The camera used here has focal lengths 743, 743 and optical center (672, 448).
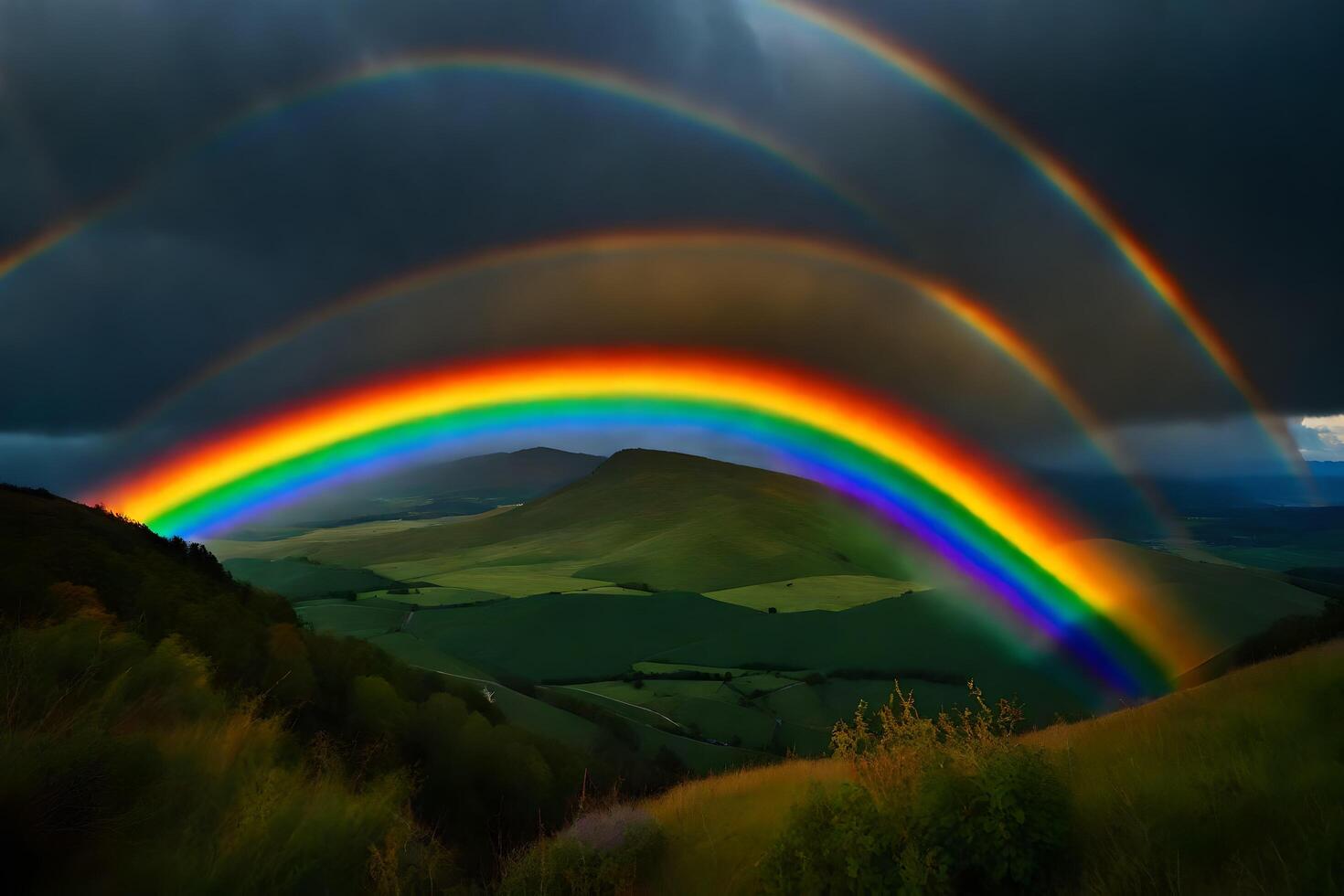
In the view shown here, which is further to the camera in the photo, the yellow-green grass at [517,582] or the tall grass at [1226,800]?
the yellow-green grass at [517,582]

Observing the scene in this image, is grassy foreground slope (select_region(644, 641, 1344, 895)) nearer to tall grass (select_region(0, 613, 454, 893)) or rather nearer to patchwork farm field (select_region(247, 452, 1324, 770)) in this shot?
tall grass (select_region(0, 613, 454, 893))

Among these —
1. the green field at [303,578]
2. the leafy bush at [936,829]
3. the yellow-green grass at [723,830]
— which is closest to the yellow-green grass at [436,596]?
the green field at [303,578]

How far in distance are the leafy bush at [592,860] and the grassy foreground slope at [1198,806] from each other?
1.31ft

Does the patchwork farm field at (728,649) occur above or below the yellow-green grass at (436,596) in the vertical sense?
below

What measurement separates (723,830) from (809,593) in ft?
539

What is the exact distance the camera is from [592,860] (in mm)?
9969

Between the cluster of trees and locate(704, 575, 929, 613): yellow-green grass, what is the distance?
121 m

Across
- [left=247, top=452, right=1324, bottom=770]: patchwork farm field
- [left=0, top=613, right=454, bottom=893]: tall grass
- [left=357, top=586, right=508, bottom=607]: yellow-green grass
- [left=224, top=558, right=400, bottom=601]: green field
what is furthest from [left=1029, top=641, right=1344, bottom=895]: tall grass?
[left=224, top=558, right=400, bottom=601]: green field

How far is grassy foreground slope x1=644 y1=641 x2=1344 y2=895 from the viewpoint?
6.33 m

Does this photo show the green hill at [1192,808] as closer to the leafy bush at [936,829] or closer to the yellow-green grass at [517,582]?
the leafy bush at [936,829]

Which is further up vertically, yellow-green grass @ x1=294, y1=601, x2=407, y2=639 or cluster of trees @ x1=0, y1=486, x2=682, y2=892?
cluster of trees @ x1=0, y1=486, x2=682, y2=892

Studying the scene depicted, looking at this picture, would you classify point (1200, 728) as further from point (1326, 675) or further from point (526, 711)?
point (526, 711)

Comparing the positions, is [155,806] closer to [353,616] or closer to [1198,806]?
[1198,806]

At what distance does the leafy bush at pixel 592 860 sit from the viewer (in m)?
9.29
